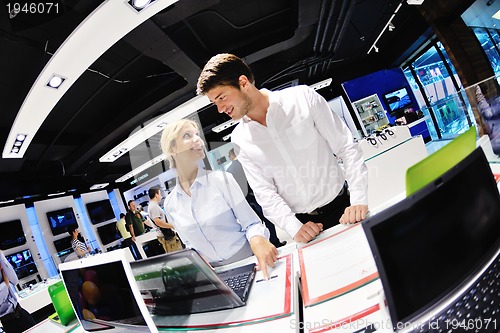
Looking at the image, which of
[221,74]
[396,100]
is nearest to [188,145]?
[221,74]

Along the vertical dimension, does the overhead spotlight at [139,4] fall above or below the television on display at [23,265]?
above

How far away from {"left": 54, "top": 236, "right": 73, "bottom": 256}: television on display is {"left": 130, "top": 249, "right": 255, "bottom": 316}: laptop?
8.21 ft

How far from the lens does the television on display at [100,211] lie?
1.81 meters

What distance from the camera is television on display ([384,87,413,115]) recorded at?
7.76 feet

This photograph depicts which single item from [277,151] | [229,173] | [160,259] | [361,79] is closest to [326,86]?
[361,79]

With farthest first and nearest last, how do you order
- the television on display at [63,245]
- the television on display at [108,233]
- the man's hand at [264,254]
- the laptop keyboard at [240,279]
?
the television on display at [63,245] < the television on display at [108,233] < the man's hand at [264,254] < the laptop keyboard at [240,279]

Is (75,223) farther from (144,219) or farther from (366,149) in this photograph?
(366,149)

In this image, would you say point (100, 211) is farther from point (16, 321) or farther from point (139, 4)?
point (16, 321)

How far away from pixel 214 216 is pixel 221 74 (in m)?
0.78

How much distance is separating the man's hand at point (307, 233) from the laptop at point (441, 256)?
1.88ft

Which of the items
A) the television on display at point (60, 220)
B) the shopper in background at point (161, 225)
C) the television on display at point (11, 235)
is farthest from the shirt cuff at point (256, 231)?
the television on display at point (11, 235)

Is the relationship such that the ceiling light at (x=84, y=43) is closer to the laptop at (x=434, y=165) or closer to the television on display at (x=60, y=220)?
the television on display at (x=60, y=220)

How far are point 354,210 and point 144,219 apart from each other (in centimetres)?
144

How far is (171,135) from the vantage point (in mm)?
1601
